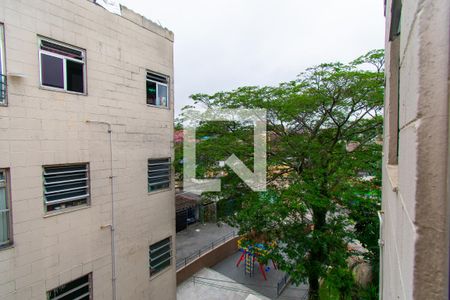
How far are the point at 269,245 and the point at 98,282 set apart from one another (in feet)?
15.1

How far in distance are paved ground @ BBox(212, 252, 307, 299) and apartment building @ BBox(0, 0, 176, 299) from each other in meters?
5.55

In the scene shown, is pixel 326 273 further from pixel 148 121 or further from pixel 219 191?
pixel 148 121

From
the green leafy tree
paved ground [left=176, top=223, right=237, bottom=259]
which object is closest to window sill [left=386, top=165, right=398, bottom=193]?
the green leafy tree

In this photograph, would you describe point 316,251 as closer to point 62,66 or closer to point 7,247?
point 7,247

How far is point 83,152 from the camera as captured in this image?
217 inches

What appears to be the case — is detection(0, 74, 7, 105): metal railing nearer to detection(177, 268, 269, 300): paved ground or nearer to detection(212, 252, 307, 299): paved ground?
detection(177, 268, 269, 300): paved ground

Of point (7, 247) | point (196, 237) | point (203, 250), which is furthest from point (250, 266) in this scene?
point (7, 247)

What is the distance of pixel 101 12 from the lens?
584 cm

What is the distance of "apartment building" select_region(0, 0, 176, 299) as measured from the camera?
4.51 metres

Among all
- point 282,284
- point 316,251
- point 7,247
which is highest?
point 7,247

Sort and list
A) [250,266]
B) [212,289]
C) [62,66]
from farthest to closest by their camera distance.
→ [250,266] → [212,289] → [62,66]

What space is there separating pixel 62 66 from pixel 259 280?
1231 centimetres

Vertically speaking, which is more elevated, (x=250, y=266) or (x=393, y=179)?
(x=393, y=179)

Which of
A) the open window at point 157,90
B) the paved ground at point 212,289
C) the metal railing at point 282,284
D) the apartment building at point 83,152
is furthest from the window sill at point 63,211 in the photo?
the metal railing at point 282,284
